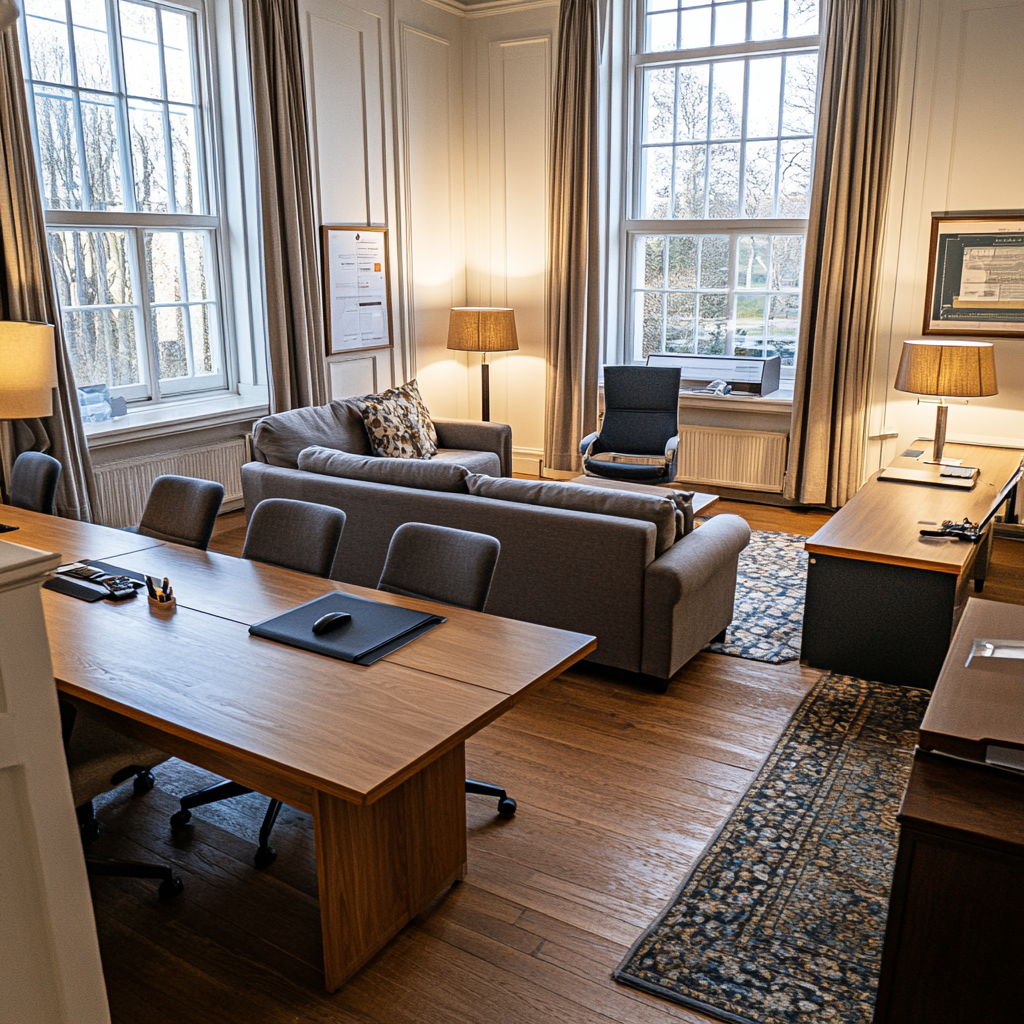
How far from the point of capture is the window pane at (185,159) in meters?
5.51

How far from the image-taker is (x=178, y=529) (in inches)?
135

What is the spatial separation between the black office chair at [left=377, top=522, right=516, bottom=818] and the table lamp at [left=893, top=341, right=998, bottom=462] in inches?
111

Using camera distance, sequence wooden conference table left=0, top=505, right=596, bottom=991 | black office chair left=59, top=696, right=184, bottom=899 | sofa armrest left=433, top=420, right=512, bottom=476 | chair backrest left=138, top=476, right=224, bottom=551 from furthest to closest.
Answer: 1. sofa armrest left=433, top=420, right=512, bottom=476
2. chair backrest left=138, top=476, right=224, bottom=551
3. black office chair left=59, top=696, right=184, bottom=899
4. wooden conference table left=0, top=505, right=596, bottom=991

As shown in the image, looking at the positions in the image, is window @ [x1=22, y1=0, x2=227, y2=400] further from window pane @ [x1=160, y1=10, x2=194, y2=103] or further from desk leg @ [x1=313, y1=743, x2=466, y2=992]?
desk leg @ [x1=313, y1=743, x2=466, y2=992]

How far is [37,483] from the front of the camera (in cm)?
375

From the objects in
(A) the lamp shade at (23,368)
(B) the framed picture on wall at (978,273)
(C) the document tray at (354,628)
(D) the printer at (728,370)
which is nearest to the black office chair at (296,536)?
(C) the document tray at (354,628)

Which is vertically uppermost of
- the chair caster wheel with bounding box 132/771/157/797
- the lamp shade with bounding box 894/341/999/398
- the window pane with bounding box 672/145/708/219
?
→ the window pane with bounding box 672/145/708/219

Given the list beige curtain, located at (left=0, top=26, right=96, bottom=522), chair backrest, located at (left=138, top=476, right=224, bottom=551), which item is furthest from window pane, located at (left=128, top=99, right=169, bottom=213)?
chair backrest, located at (left=138, top=476, right=224, bottom=551)

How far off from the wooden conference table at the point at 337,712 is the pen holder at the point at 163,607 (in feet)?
0.07

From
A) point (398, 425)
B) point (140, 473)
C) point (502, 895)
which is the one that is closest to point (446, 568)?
point (502, 895)

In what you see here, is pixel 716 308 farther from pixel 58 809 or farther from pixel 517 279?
pixel 58 809

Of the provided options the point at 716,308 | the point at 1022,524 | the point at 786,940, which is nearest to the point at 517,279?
the point at 716,308

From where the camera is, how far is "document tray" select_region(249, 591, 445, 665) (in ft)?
7.61

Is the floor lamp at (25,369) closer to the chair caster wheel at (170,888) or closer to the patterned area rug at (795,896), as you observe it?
the chair caster wheel at (170,888)
